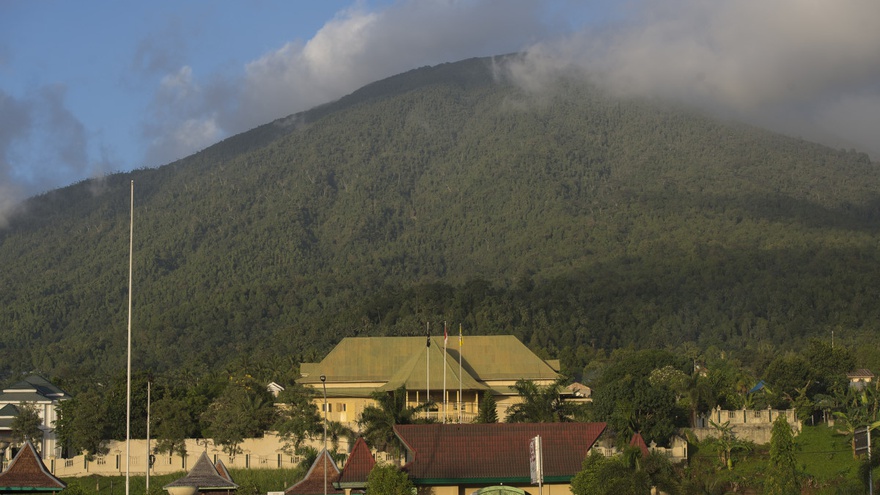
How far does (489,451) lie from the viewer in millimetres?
42688

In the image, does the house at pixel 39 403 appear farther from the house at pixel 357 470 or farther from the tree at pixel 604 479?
the tree at pixel 604 479

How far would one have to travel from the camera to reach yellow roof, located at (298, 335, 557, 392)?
7950 centimetres

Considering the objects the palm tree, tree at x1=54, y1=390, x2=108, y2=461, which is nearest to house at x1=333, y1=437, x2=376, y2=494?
the palm tree

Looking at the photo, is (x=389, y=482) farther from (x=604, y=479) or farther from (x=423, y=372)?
(x=423, y=372)

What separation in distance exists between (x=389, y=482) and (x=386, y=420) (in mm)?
19785

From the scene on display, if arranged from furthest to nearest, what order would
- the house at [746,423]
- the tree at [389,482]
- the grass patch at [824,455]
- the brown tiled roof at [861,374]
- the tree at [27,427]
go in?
the brown tiled roof at [861,374] → the tree at [27,427] → the house at [746,423] → the grass patch at [824,455] → the tree at [389,482]

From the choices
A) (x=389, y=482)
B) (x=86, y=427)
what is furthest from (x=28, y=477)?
(x=389, y=482)

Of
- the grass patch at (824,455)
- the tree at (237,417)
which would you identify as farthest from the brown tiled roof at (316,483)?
the grass patch at (824,455)

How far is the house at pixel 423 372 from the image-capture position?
242 feet

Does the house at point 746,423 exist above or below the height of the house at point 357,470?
above

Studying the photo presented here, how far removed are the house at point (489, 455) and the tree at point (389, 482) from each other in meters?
1.00

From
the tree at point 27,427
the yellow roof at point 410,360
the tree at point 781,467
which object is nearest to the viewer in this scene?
the tree at point 781,467

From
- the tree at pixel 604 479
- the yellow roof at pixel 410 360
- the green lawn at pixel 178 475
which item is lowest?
the green lawn at pixel 178 475

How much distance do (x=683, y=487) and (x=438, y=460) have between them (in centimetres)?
1109
